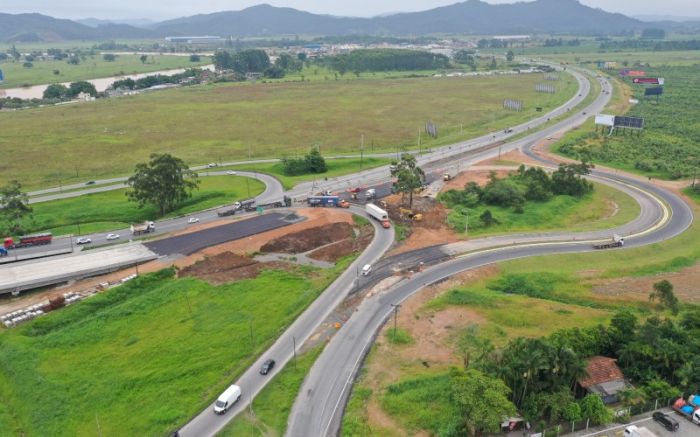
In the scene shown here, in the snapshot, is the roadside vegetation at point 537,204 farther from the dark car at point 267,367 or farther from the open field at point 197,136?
the open field at point 197,136

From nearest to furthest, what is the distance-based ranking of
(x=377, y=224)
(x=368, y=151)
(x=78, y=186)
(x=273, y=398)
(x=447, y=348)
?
(x=273, y=398)
(x=447, y=348)
(x=377, y=224)
(x=78, y=186)
(x=368, y=151)

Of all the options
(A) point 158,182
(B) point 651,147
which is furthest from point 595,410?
(B) point 651,147

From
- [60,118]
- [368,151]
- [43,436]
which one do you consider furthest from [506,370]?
[60,118]

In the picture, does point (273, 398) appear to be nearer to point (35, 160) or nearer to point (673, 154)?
point (35, 160)

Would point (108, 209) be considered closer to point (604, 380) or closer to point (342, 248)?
point (342, 248)

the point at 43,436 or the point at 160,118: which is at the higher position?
the point at 160,118

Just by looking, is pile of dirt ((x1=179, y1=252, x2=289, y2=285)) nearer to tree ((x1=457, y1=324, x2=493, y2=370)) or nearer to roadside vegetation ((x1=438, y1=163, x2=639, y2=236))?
tree ((x1=457, y1=324, x2=493, y2=370))
